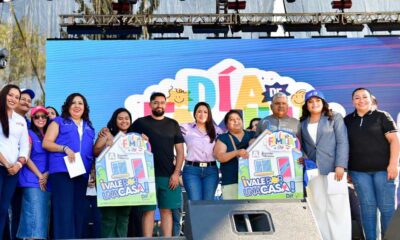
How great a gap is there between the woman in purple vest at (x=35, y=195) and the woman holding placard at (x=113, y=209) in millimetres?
393

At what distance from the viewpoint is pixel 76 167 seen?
3.65 metres

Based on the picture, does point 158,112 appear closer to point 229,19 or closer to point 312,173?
point 312,173

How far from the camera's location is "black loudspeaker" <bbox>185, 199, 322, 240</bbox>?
2139 millimetres

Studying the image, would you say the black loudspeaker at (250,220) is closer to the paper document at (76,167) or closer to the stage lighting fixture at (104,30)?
the paper document at (76,167)

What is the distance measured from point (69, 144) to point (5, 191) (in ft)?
1.73

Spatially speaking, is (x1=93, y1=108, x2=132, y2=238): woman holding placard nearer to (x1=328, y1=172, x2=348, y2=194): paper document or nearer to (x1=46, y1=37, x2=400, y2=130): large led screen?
(x1=328, y1=172, x2=348, y2=194): paper document

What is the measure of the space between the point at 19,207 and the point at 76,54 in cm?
439

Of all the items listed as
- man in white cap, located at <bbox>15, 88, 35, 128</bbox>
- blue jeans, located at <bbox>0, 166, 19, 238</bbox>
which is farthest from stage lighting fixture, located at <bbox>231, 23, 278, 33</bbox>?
blue jeans, located at <bbox>0, 166, 19, 238</bbox>

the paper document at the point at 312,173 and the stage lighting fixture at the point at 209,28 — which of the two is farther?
the stage lighting fixture at the point at 209,28

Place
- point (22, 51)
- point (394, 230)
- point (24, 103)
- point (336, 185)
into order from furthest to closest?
point (22, 51), point (24, 103), point (336, 185), point (394, 230)

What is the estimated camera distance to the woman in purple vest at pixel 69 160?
3.65 meters

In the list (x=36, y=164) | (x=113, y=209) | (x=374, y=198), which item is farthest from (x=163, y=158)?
(x=374, y=198)

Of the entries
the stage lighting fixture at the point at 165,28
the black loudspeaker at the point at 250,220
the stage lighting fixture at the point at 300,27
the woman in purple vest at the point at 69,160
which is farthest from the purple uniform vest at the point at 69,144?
the stage lighting fixture at the point at 300,27

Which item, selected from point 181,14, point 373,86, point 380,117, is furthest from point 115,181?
point 181,14
